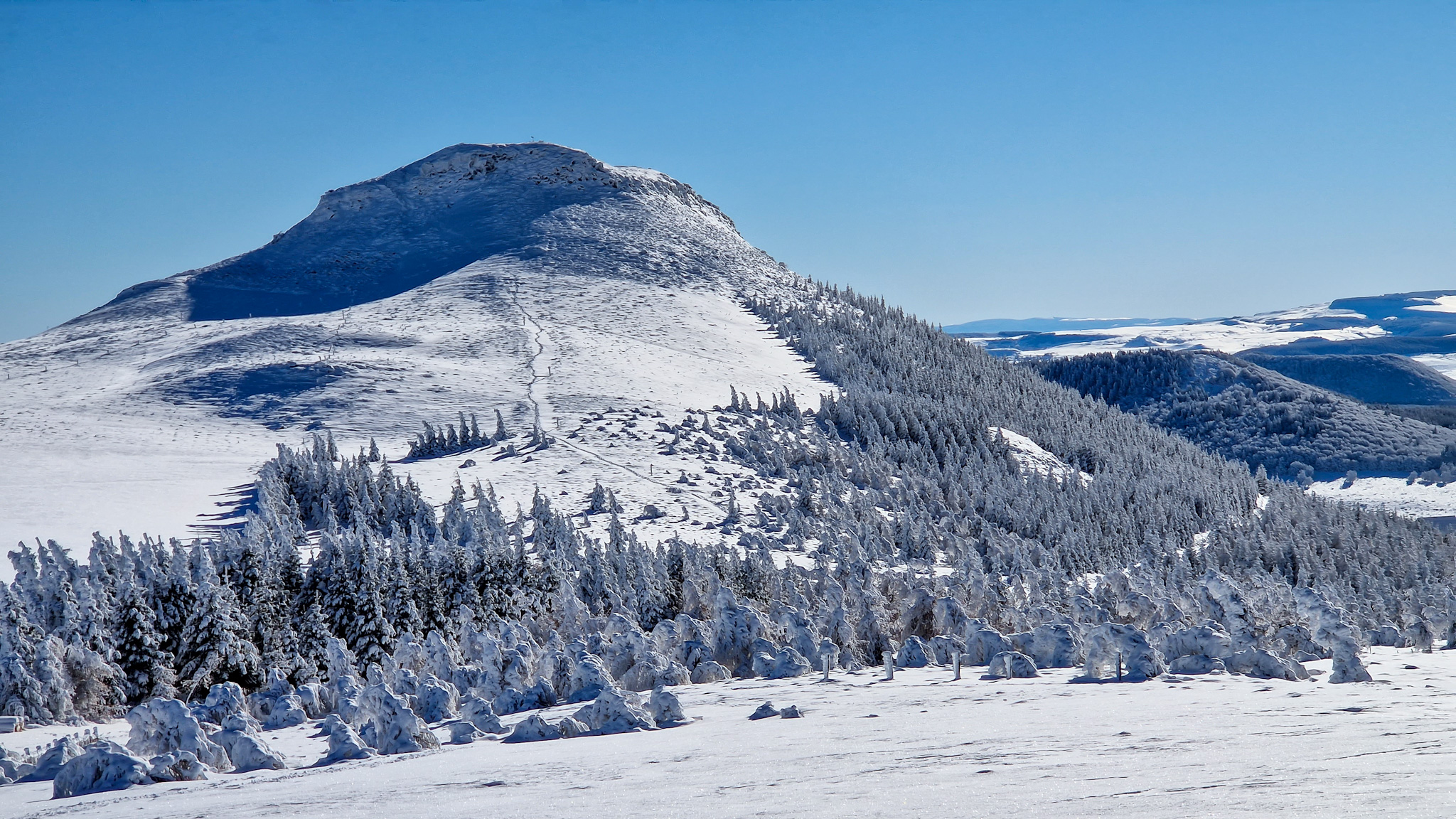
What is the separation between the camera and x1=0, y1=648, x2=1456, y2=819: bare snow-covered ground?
836 cm

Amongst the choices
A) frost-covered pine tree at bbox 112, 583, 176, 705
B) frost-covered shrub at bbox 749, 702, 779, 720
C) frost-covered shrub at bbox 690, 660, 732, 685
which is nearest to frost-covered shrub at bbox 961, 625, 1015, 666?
frost-covered shrub at bbox 690, 660, 732, 685

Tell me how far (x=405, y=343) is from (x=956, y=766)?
81322 millimetres

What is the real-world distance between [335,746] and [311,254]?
4794 inches

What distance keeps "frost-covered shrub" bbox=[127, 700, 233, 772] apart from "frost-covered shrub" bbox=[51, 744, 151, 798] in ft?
3.51

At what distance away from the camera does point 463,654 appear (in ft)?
71.4

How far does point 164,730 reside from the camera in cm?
1285

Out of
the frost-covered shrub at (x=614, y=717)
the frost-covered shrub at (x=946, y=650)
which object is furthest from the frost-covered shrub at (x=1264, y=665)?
the frost-covered shrub at (x=614, y=717)

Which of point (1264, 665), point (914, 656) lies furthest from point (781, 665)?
point (1264, 665)

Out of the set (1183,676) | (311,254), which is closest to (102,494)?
(1183,676)

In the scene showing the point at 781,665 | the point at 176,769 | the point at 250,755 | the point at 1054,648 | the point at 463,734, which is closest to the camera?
the point at 176,769

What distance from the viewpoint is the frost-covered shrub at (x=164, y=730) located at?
12547mm

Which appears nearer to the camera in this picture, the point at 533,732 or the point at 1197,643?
the point at 533,732

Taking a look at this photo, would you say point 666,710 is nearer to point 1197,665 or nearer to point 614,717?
point 614,717

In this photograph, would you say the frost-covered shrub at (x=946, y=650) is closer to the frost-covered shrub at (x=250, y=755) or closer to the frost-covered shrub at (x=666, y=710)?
the frost-covered shrub at (x=666, y=710)
